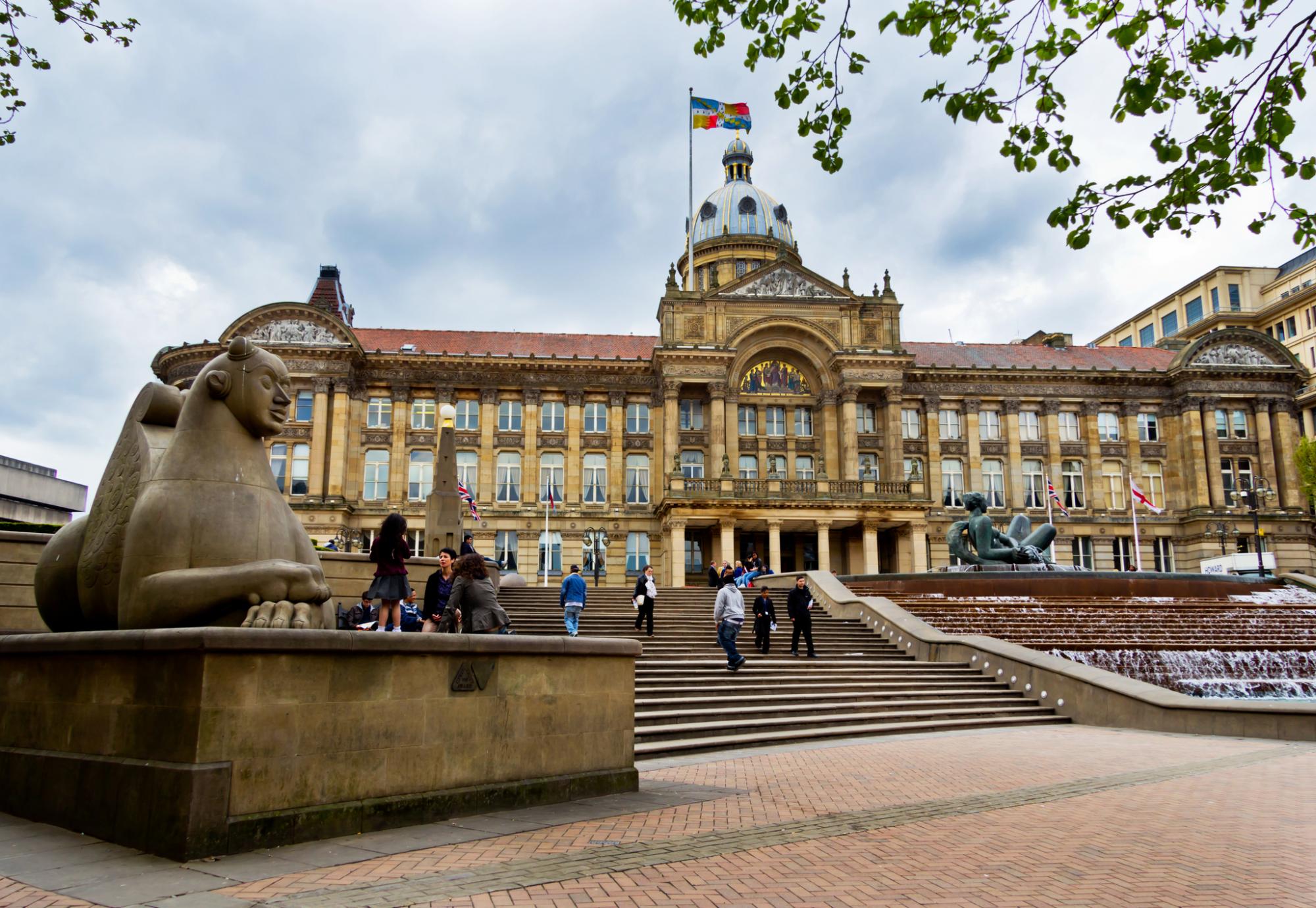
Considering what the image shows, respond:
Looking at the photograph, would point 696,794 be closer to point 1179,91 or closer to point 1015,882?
point 1015,882

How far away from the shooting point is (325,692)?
266 inches

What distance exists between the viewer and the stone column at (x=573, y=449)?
5278 cm

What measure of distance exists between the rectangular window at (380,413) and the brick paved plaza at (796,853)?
148ft

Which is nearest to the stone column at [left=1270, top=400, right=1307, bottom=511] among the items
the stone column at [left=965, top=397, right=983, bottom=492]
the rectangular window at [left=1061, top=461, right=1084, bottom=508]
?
the rectangular window at [left=1061, top=461, right=1084, bottom=508]

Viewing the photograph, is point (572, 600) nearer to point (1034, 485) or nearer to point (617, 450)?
point (617, 450)

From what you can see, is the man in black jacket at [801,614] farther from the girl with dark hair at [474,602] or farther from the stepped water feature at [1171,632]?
the girl with dark hair at [474,602]

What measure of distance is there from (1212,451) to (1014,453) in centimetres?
1174

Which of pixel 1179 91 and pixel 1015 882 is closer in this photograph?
pixel 1015 882

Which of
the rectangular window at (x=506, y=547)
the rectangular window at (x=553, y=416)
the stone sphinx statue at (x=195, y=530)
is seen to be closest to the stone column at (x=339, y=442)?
the rectangular window at (x=506, y=547)

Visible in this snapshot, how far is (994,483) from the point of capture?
56094mm

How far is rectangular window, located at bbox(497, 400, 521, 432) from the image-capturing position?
5369cm

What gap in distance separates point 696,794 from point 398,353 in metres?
46.8

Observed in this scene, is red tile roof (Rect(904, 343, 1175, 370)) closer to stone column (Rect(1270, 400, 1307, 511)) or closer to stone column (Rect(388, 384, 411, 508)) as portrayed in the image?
stone column (Rect(1270, 400, 1307, 511))

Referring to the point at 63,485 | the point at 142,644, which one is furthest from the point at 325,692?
the point at 63,485
